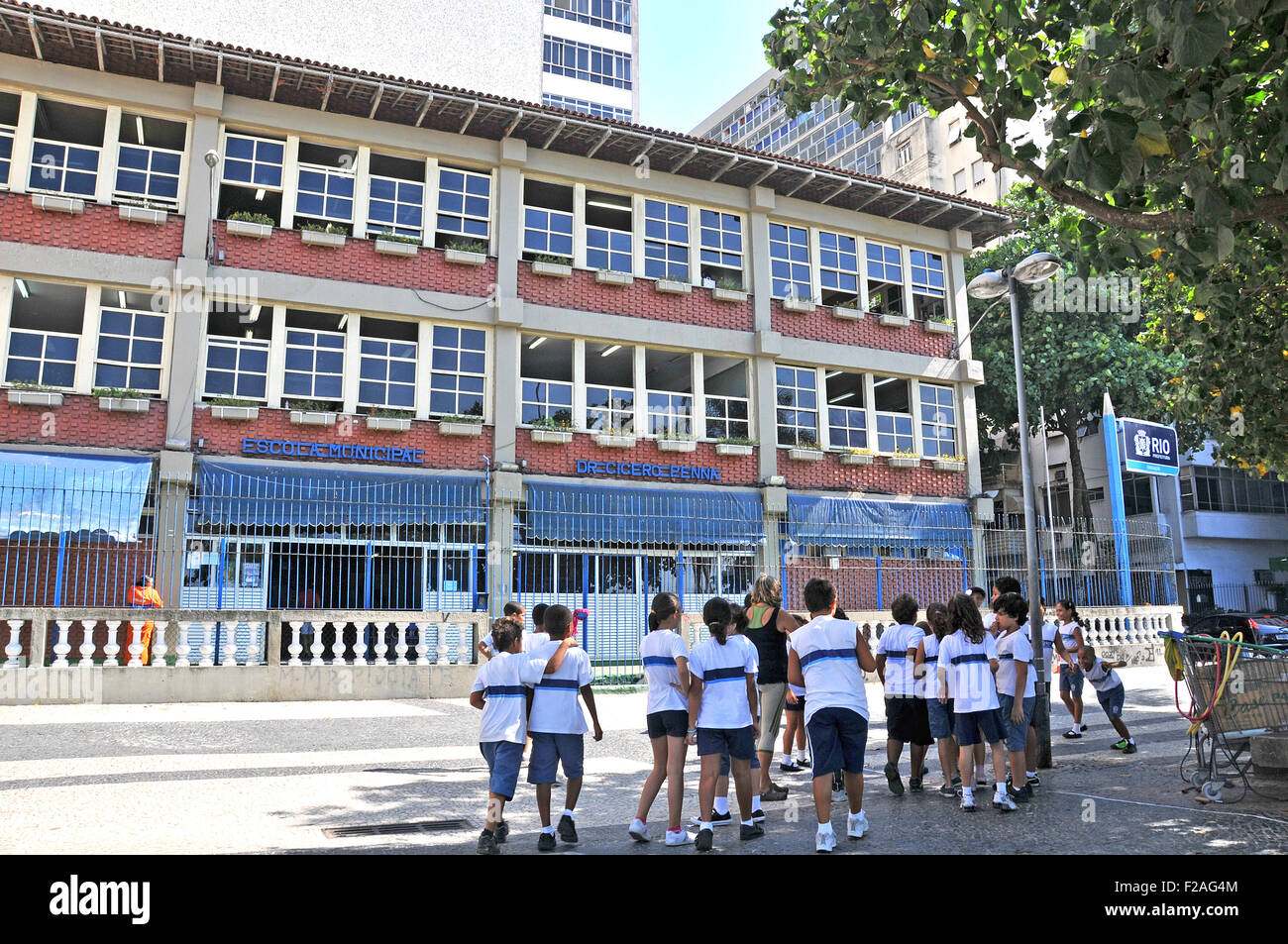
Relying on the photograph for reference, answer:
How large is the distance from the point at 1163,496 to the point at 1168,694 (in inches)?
992

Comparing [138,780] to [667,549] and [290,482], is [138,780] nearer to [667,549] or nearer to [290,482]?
[290,482]

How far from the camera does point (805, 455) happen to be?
79.2ft

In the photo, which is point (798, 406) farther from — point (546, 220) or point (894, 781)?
point (894, 781)

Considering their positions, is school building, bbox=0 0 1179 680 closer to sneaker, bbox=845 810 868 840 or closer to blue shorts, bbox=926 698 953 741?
blue shorts, bbox=926 698 953 741

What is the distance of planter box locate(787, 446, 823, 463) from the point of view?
24031mm

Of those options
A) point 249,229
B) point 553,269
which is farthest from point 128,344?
point 553,269

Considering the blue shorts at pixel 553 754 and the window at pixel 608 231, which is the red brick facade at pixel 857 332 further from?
the blue shorts at pixel 553 754

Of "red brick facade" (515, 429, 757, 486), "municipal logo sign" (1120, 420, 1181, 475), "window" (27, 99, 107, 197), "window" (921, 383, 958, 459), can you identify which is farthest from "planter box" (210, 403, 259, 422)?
"municipal logo sign" (1120, 420, 1181, 475)

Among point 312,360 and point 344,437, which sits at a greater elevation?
point 312,360

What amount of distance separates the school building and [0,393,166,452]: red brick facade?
62 millimetres

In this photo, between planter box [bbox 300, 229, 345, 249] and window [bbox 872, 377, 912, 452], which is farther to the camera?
window [bbox 872, 377, 912, 452]

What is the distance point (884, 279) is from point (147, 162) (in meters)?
17.6
